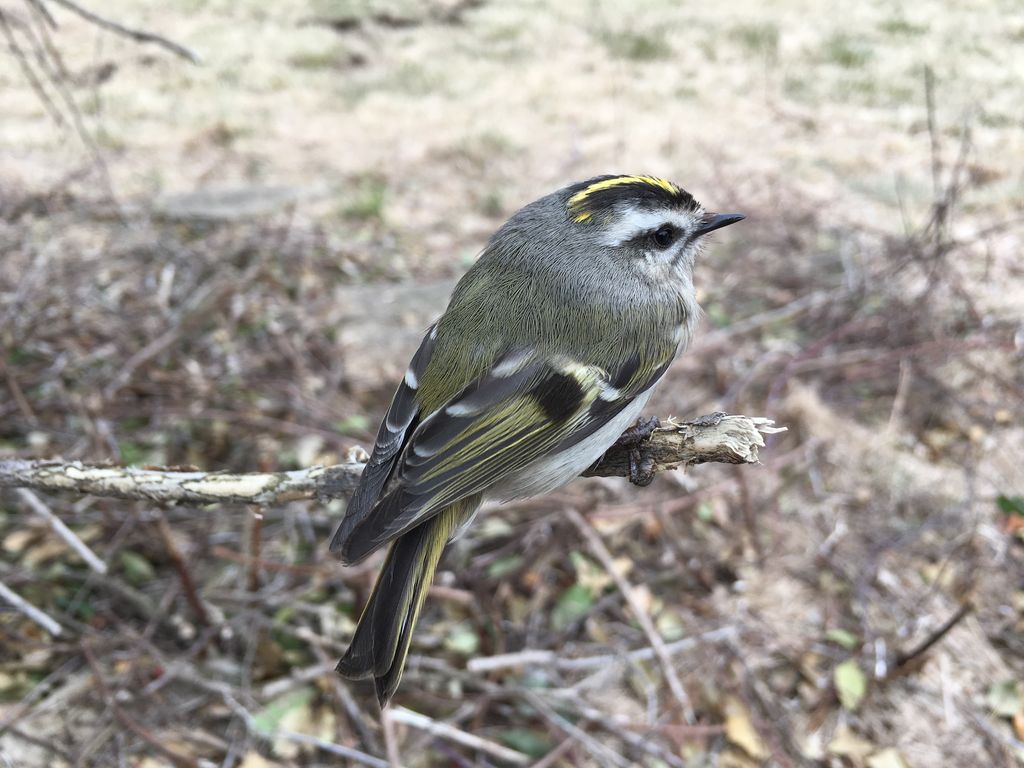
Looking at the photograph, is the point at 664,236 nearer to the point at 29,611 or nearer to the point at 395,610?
the point at 395,610

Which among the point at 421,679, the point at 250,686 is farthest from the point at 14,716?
the point at 421,679

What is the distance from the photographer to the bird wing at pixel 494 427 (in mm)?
1700

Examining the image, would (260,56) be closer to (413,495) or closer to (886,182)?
(886,182)

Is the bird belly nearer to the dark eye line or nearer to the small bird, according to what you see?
the small bird

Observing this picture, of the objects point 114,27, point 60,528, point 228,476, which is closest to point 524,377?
point 228,476

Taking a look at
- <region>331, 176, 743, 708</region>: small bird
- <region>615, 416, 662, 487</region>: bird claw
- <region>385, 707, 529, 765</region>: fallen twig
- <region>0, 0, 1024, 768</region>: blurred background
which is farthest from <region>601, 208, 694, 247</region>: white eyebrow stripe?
<region>385, 707, 529, 765</region>: fallen twig

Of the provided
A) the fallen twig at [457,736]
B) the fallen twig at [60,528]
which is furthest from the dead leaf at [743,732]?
the fallen twig at [60,528]

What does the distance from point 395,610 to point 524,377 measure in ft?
2.02

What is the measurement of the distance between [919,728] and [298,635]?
7.26 ft

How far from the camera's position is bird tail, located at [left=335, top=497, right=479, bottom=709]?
1.59 meters

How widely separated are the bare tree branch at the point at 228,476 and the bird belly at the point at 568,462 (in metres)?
0.19

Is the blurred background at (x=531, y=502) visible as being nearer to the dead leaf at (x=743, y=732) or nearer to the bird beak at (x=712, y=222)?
the dead leaf at (x=743, y=732)

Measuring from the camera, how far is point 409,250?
5578 millimetres

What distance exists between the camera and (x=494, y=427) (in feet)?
5.95
